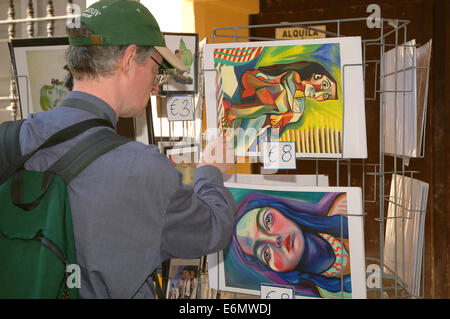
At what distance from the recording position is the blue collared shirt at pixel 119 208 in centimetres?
92

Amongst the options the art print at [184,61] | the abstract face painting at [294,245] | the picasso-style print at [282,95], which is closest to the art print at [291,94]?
the picasso-style print at [282,95]

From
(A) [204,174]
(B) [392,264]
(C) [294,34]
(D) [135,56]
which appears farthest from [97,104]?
(C) [294,34]

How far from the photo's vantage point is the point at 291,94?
139cm

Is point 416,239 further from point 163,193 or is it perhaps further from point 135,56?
point 135,56

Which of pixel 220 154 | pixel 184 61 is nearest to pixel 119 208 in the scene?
pixel 220 154

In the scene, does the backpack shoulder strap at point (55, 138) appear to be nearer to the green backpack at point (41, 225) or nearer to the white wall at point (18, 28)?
the green backpack at point (41, 225)

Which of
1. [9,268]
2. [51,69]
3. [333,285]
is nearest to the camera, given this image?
[9,268]

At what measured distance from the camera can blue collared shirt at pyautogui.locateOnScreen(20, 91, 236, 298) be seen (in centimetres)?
92

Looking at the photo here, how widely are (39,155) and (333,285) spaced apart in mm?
825

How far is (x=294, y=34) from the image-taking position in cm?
328

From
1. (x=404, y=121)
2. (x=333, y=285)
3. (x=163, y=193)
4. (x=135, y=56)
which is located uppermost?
(x=135, y=56)

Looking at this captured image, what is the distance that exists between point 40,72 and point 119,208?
1.05m

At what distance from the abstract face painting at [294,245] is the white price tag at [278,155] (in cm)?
10

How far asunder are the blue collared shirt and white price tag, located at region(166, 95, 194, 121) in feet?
2.16
